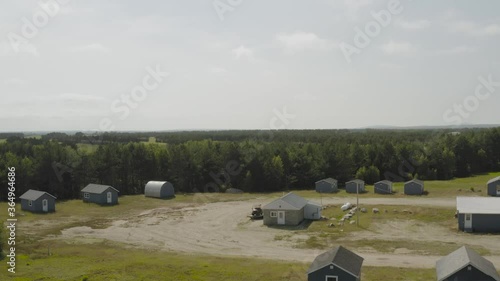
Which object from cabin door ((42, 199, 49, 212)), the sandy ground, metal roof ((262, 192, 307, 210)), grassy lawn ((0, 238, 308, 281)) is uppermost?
metal roof ((262, 192, 307, 210))

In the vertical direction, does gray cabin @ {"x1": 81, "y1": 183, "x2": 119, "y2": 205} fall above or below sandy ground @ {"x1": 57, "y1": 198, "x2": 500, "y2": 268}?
above

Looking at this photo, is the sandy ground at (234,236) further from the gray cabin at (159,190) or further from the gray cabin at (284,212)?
the gray cabin at (159,190)

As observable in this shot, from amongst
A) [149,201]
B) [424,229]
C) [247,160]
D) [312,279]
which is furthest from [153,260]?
[247,160]

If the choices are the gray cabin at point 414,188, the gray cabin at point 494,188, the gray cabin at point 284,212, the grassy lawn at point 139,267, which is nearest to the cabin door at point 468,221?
the gray cabin at point 284,212

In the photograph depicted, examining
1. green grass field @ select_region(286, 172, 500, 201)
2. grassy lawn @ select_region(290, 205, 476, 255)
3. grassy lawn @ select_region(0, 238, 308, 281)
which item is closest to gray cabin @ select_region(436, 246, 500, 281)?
grassy lawn @ select_region(0, 238, 308, 281)

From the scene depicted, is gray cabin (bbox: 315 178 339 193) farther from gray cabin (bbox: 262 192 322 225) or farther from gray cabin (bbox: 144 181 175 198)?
gray cabin (bbox: 144 181 175 198)

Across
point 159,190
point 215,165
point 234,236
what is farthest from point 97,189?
point 234,236
